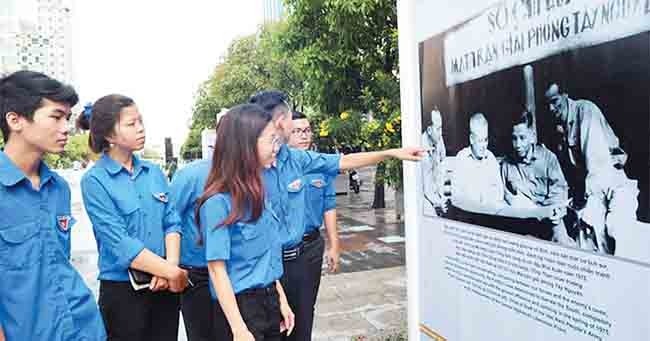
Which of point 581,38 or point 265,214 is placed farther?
point 265,214

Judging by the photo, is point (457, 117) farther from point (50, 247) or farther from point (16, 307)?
point (16, 307)

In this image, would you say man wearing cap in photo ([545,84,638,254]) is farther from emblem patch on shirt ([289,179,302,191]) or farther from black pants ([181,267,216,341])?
black pants ([181,267,216,341])

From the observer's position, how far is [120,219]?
210cm

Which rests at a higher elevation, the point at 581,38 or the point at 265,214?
the point at 581,38

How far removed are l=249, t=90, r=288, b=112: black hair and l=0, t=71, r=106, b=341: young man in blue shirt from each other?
37.0 inches

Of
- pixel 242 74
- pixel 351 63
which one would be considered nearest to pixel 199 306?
pixel 351 63

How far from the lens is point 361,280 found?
5348mm

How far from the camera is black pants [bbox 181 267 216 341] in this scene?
2439mm

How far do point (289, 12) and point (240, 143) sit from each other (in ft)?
6.38

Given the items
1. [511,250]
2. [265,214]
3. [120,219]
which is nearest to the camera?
[511,250]

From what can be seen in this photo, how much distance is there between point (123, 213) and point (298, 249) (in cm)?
85

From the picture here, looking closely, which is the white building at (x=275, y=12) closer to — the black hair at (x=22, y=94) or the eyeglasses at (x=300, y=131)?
the eyeglasses at (x=300, y=131)

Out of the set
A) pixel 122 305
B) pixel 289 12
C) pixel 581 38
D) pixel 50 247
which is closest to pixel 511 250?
pixel 581 38

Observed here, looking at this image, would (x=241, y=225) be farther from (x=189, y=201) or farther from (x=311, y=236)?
(x=311, y=236)
